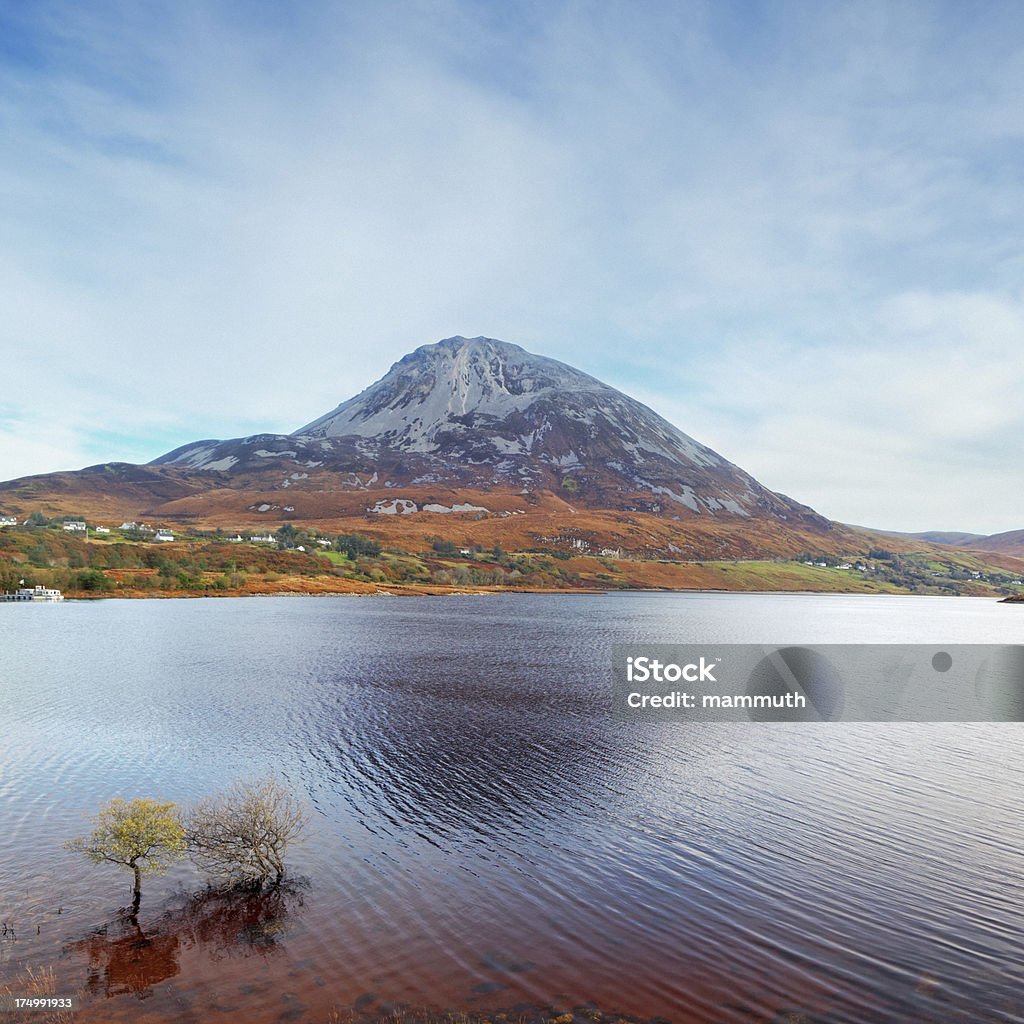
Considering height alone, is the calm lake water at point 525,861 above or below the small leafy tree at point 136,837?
below

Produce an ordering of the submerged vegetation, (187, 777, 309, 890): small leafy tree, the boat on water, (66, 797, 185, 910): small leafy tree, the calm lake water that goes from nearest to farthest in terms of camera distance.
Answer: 1. the calm lake water
2. (66, 797, 185, 910): small leafy tree
3. the submerged vegetation
4. (187, 777, 309, 890): small leafy tree
5. the boat on water

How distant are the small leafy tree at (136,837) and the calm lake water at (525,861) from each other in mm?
960

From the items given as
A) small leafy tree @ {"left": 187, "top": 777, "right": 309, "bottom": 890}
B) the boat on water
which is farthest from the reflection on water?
the boat on water

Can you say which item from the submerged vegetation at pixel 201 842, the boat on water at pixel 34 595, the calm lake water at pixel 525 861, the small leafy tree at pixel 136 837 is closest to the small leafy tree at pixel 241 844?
the submerged vegetation at pixel 201 842

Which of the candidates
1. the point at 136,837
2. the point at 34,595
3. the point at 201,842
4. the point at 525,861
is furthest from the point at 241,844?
the point at 34,595

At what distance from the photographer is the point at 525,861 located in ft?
81.1

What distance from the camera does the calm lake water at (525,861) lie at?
55.2ft

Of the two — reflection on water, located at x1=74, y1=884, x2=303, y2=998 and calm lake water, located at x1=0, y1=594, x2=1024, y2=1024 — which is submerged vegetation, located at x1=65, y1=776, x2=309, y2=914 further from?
reflection on water, located at x1=74, y1=884, x2=303, y2=998

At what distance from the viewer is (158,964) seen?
17188 millimetres

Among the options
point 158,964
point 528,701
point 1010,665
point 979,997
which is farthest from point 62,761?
point 1010,665

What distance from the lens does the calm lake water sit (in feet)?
55.2

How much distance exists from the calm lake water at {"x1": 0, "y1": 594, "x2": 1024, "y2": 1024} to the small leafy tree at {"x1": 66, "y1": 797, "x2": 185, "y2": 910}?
3.15 feet

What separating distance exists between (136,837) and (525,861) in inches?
523

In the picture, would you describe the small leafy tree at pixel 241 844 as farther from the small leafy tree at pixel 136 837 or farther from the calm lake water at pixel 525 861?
the calm lake water at pixel 525 861
